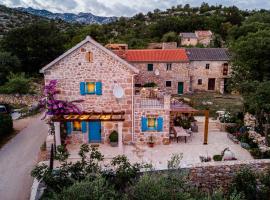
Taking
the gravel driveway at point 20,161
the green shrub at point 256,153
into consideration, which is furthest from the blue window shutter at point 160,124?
the gravel driveway at point 20,161

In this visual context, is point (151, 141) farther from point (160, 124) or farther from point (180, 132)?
point (180, 132)

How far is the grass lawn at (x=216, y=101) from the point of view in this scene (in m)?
32.7

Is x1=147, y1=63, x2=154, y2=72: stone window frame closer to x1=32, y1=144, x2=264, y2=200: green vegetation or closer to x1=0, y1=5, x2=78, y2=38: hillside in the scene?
x1=32, y1=144, x2=264, y2=200: green vegetation

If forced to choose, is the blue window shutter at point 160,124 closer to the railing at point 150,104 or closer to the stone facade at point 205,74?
the railing at point 150,104

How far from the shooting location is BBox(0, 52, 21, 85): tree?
40.9 meters

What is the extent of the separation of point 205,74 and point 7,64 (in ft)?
91.7

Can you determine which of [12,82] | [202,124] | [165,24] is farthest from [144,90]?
[165,24]

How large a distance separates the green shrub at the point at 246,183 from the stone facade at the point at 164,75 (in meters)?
25.4

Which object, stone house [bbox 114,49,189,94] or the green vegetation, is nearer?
the green vegetation

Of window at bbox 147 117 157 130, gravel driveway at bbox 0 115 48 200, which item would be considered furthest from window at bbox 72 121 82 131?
window at bbox 147 117 157 130

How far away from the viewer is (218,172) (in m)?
16.2

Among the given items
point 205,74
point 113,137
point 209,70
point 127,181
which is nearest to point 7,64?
point 205,74

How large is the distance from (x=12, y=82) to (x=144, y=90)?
→ 52.4 ft

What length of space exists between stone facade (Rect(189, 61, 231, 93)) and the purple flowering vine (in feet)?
80.7
